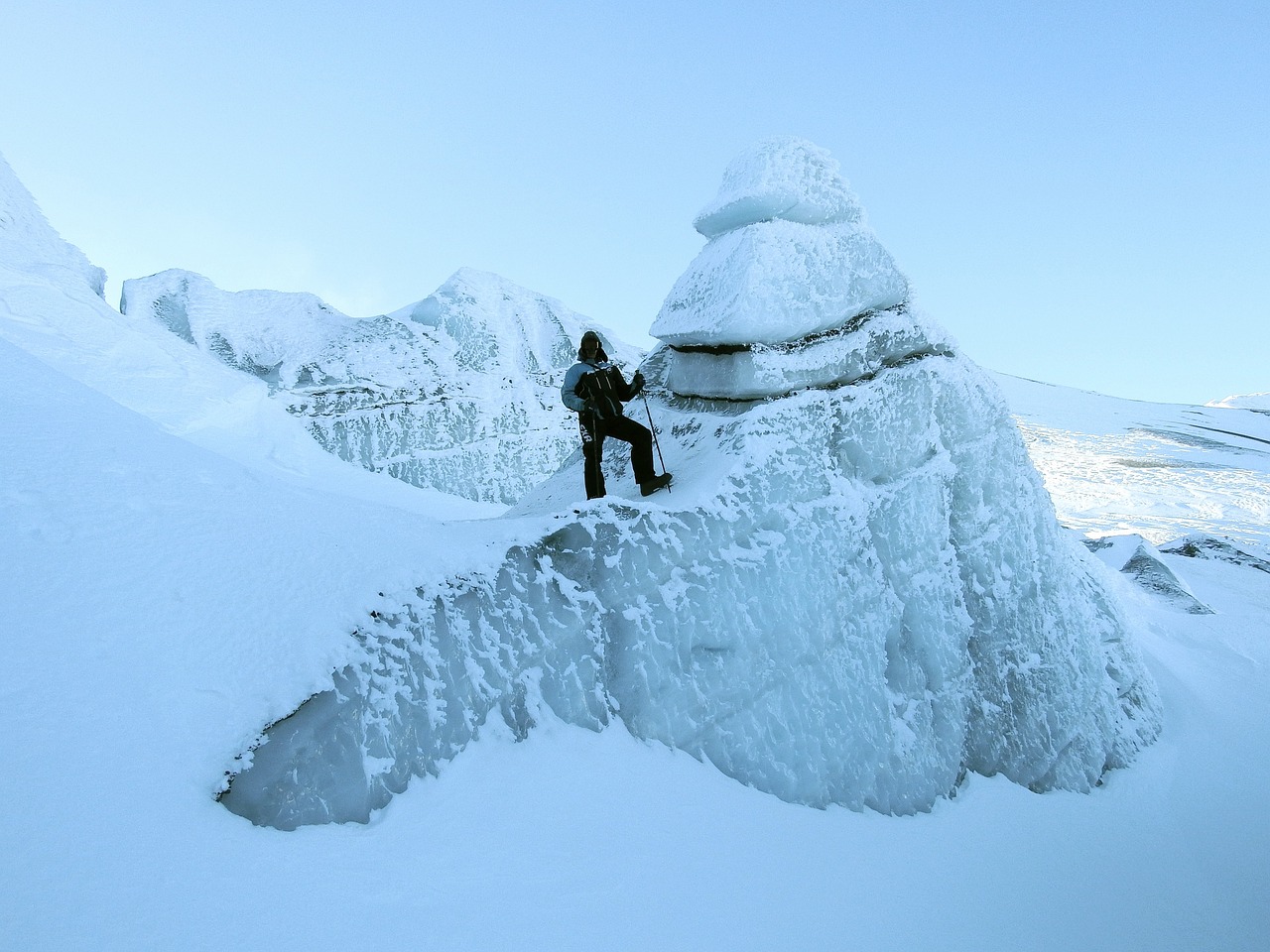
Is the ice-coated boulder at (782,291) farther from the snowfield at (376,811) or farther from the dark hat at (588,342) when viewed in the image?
the dark hat at (588,342)

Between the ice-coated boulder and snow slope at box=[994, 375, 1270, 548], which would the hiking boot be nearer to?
the ice-coated boulder

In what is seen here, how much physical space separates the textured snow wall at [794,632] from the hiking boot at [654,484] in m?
0.17

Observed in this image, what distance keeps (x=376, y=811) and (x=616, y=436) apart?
261cm

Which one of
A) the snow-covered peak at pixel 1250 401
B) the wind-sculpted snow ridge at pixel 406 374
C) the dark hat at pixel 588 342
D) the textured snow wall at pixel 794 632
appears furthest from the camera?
the snow-covered peak at pixel 1250 401

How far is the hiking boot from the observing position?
4.32 meters

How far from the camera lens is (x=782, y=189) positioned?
5.14 m

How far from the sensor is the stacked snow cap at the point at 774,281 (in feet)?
15.4

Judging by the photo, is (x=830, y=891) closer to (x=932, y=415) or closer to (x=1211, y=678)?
(x=932, y=415)

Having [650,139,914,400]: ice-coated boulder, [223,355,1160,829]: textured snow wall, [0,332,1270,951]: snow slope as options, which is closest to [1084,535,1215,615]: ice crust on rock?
[223,355,1160,829]: textured snow wall

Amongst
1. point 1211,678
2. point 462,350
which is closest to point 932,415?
point 1211,678

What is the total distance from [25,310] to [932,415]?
1038 cm

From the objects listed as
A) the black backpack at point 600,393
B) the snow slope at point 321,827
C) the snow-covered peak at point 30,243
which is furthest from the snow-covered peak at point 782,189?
the snow-covered peak at point 30,243

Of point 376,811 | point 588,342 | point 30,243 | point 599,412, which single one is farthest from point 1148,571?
point 30,243

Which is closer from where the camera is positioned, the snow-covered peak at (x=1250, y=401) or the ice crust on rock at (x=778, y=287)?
the ice crust on rock at (x=778, y=287)
